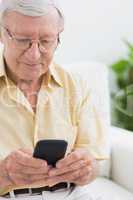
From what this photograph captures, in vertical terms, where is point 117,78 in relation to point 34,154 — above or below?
below

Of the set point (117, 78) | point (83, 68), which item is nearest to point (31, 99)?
point (83, 68)

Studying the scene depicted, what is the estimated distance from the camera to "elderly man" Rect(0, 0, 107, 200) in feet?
4.49

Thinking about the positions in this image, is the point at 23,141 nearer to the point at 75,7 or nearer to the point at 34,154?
the point at 34,154

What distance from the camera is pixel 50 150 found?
1.29 metres

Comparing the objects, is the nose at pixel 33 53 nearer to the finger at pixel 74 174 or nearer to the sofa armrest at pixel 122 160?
the finger at pixel 74 174

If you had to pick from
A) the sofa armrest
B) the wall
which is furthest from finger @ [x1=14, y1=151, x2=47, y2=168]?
the wall

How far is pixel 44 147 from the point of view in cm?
128

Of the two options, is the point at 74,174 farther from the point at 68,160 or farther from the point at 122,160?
the point at 122,160

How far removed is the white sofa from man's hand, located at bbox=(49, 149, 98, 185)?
27 centimetres

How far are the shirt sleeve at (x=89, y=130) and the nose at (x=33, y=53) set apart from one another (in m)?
0.24

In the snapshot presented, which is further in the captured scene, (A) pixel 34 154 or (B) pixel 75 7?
(B) pixel 75 7

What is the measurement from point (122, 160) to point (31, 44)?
0.68m

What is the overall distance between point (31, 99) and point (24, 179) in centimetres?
28

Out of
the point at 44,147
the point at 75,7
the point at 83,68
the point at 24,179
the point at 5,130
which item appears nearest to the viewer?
the point at 44,147
